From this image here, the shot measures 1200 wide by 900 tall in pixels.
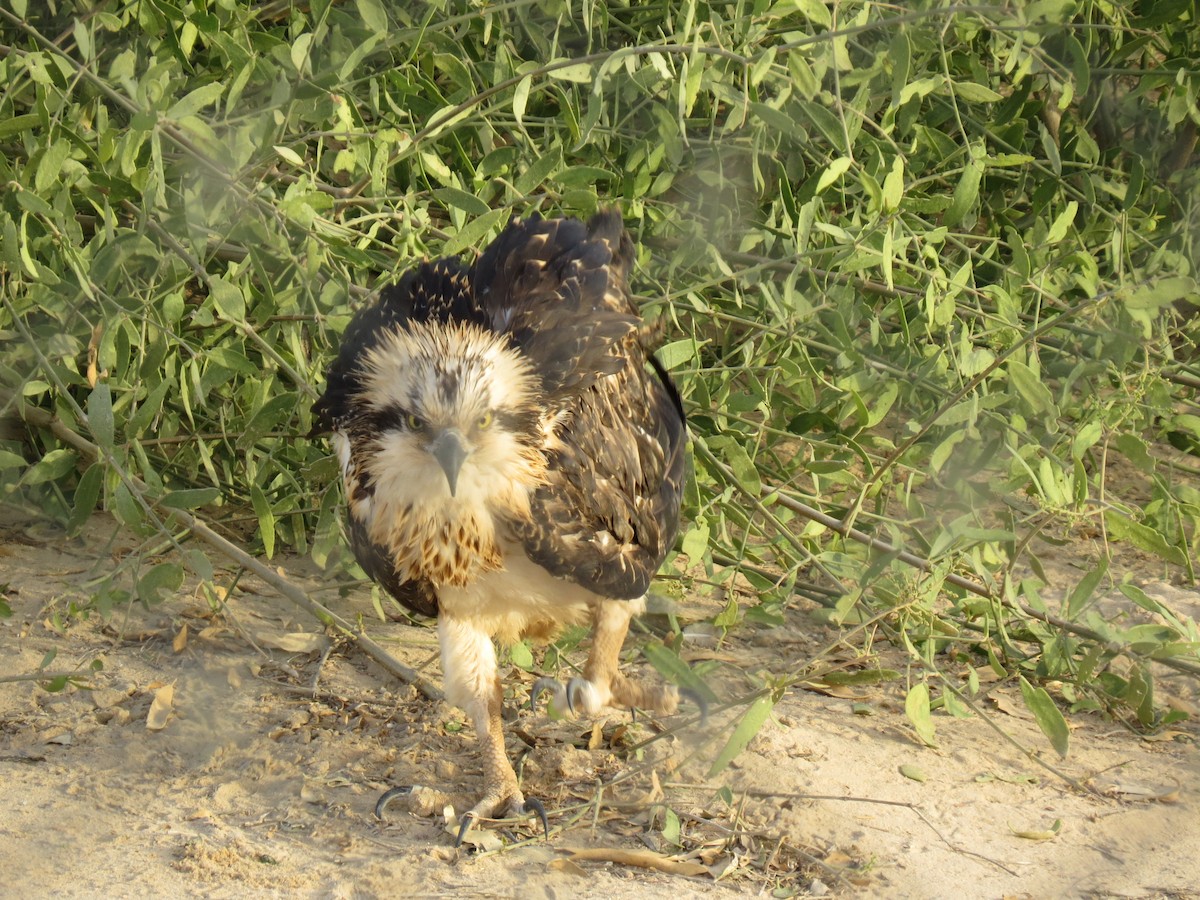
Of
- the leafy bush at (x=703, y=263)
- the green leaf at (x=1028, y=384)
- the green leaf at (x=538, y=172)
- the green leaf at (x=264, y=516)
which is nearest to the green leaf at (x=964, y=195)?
the leafy bush at (x=703, y=263)

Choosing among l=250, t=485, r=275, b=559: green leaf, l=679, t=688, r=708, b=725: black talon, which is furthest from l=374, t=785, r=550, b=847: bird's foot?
l=250, t=485, r=275, b=559: green leaf

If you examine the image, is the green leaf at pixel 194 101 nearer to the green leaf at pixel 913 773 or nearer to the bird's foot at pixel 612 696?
the bird's foot at pixel 612 696

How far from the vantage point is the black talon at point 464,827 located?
129 inches

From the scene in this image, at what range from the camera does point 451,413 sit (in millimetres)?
3131

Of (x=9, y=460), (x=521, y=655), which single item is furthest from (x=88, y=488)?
(x=521, y=655)

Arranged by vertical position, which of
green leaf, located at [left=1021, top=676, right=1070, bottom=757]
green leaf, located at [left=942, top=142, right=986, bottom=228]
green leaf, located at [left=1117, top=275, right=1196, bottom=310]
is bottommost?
green leaf, located at [left=1021, top=676, right=1070, bottom=757]

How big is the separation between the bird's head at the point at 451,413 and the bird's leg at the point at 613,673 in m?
0.62

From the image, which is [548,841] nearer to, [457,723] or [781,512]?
[457,723]

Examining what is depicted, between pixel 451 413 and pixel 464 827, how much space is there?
3.32ft

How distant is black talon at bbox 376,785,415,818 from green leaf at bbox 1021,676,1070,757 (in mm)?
1637

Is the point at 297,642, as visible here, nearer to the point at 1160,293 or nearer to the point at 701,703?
the point at 701,703

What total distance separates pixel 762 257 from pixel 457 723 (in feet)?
5.88

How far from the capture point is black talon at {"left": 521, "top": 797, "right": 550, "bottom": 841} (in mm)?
3379

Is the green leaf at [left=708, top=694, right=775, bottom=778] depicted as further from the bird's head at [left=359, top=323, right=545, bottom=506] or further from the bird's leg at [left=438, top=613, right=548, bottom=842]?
the bird's head at [left=359, top=323, right=545, bottom=506]
